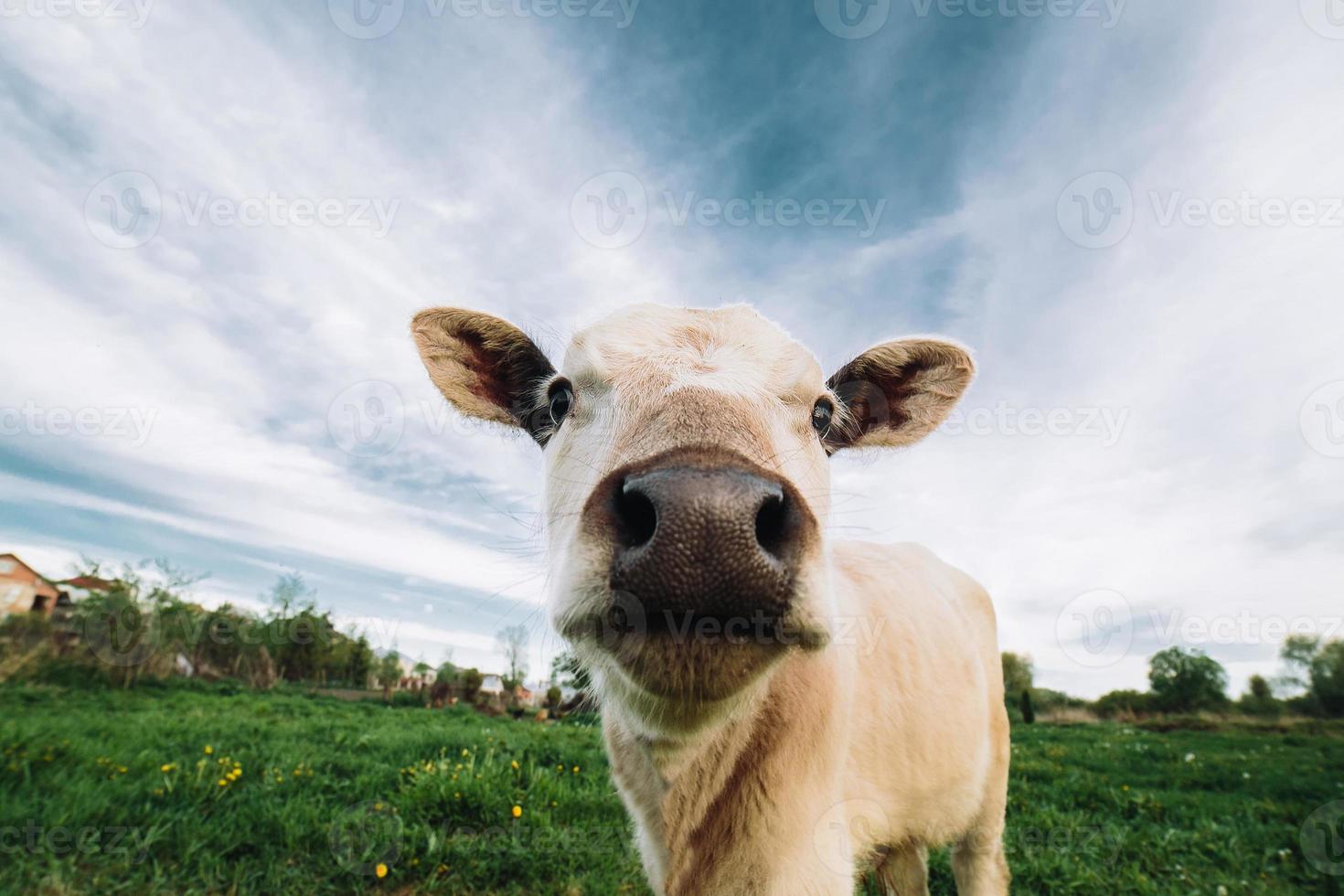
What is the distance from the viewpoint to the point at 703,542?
4.75ft

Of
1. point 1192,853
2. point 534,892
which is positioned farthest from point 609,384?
point 1192,853

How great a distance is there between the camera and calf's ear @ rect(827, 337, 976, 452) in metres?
3.37

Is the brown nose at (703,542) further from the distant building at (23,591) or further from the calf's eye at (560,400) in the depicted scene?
the distant building at (23,591)

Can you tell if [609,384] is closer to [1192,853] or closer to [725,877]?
[725,877]

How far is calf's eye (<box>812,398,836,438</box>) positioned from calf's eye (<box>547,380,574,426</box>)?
1.10 meters

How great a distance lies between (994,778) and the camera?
4.36 m

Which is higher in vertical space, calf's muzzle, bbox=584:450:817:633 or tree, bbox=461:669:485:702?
calf's muzzle, bbox=584:450:817:633

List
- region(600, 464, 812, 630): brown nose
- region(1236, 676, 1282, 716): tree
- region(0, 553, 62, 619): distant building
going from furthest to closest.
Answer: region(1236, 676, 1282, 716): tree, region(0, 553, 62, 619): distant building, region(600, 464, 812, 630): brown nose

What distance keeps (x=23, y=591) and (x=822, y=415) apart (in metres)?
21.2

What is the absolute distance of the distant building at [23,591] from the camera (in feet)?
40.6

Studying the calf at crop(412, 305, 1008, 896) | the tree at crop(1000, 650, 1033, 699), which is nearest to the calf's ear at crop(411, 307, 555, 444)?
the calf at crop(412, 305, 1008, 896)

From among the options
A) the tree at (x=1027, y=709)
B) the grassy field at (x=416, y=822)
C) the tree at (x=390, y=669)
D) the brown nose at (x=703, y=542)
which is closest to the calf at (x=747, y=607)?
the brown nose at (x=703, y=542)

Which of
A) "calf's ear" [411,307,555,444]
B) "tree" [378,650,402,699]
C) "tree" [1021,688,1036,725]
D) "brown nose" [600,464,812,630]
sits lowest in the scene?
"tree" [378,650,402,699]

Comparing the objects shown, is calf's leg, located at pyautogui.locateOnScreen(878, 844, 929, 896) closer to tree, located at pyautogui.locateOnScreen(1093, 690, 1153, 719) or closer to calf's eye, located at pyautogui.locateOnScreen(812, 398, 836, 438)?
calf's eye, located at pyautogui.locateOnScreen(812, 398, 836, 438)
